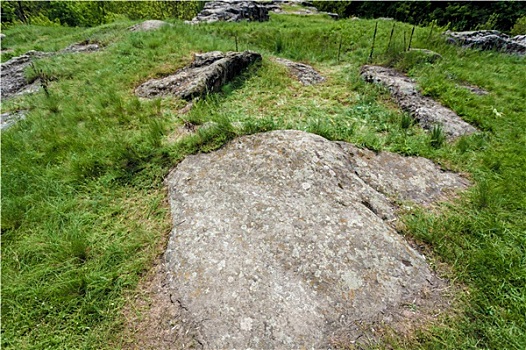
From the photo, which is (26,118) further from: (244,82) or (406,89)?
(406,89)

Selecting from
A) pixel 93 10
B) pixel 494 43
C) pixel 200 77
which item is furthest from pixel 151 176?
pixel 93 10

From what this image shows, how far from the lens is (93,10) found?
115 feet

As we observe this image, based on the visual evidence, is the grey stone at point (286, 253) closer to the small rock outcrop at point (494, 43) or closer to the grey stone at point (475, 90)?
the grey stone at point (475, 90)

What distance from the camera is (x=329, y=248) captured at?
2.71 metres

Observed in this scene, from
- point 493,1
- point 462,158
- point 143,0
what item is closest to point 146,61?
point 462,158

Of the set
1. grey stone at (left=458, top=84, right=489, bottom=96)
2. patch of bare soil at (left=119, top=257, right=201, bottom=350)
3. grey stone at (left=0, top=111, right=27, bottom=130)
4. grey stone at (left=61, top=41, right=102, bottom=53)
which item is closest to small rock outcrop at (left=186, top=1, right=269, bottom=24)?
grey stone at (left=61, top=41, right=102, bottom=53)

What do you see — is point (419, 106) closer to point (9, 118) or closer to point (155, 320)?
point (155, 320)

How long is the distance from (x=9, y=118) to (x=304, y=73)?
7.37 m

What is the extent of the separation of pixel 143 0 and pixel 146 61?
38417mm

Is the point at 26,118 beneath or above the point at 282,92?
beneath

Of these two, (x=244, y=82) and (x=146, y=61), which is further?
(x=146, y=61)

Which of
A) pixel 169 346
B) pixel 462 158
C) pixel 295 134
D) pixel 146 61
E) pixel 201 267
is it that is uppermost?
pixel 146 61

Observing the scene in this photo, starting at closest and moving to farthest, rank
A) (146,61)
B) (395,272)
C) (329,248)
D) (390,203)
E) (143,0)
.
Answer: (395,272) < (329,248) < (390,203) < (146,61) < (143,0)

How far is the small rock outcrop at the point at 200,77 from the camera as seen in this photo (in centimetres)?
586
